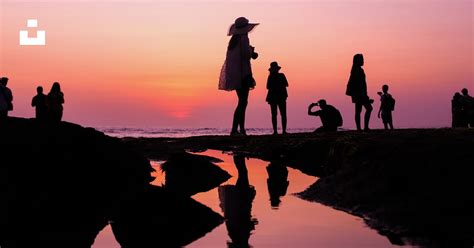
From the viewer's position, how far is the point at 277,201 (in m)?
7.25

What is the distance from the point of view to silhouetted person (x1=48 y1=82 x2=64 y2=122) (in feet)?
62.6

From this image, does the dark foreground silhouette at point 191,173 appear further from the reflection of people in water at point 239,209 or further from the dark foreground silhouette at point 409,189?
the dark foreground silhouette at point 409,189

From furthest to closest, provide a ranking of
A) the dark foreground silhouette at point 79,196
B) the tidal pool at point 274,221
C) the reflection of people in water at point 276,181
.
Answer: the reflection of people in water at point 276,181 → the dark foreground silhouette at point 79,196 → the tidal pool at point 274,221

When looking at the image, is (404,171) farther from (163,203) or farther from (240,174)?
(240,174)

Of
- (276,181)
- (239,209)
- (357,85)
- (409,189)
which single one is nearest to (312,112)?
(357,85)

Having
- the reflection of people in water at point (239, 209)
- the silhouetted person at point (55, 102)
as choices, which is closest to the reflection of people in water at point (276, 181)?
the reflection of people in water at point (239, 209)

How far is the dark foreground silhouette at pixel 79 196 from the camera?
5.66 meters

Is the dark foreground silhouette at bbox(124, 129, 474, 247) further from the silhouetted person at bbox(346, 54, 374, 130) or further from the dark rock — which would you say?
the silhouetted person at bbox(346, 54, 374, 130)

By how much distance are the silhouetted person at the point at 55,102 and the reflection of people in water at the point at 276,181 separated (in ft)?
32.5

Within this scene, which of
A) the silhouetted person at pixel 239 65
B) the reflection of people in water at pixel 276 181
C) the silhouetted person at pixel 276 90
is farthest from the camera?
the silhouetted person at pixel 276 90

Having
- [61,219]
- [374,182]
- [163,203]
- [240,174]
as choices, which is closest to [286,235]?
[163,203]

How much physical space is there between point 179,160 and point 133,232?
444 cm

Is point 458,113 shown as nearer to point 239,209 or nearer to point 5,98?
point 5,98

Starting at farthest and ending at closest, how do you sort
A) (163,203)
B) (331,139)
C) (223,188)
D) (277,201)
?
1. (331,139)
2. (223,188)
3. (277,201)
4. (163,203)
